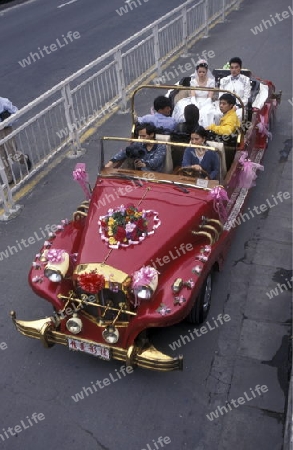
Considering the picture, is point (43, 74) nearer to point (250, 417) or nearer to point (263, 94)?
point (263, 94)

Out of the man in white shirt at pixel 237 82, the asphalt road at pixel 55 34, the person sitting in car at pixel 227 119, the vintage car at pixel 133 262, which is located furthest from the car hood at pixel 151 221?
the asphalt road at pixel 55 34

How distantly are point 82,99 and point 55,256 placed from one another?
6.37 meters

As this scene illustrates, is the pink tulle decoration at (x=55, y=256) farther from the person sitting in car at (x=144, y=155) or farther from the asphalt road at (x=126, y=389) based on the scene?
the person sitting in car at (x=144, y=155)

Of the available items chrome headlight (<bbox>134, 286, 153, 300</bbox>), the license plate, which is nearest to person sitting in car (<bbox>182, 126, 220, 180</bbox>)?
chrome headlight (<bbox>134, 286, 153, 300</bbox>)

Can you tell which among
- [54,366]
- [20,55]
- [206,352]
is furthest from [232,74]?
[20,55]

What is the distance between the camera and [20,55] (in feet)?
46.6

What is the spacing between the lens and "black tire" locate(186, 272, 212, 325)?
516 centimetres

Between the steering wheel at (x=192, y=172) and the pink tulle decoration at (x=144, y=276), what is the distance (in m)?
1.64

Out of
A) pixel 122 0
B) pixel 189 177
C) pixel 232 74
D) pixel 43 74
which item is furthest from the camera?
pixel 122 0

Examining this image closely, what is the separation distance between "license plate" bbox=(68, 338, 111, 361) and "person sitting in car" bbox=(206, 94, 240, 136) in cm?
359

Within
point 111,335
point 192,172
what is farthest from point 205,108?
point 111,335

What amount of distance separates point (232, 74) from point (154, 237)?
183 inches

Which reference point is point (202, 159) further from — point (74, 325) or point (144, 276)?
point (74, 325)

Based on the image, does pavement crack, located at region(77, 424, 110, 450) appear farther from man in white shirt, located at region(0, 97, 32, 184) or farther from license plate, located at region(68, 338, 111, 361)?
man in white shirt, located at region(0, 97, 32, 184)
